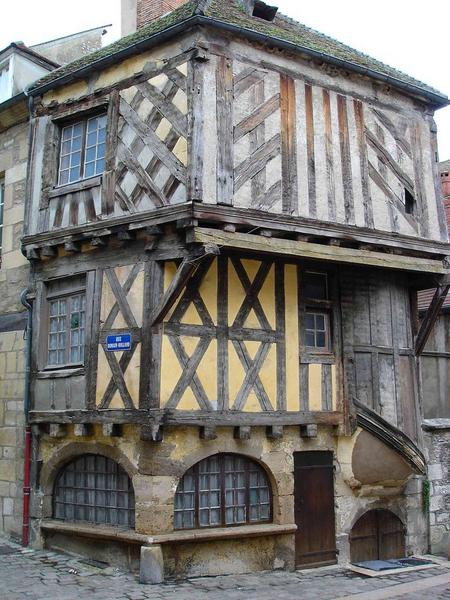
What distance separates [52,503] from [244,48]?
6414 mm

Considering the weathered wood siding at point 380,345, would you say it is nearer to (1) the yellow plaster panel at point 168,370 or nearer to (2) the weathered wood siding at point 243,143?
(2) the weathered wood siding at point 243,143

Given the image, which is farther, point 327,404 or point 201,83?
point 327,404

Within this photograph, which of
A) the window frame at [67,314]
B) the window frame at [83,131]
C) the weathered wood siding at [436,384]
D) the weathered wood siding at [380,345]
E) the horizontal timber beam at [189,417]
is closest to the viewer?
the horizontal timber beam at [189,417]

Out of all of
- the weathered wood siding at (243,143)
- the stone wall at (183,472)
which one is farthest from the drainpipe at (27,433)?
the weathered wood siding at (243,143)

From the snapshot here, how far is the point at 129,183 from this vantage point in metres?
8.49

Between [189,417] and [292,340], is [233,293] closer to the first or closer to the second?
[292,340]

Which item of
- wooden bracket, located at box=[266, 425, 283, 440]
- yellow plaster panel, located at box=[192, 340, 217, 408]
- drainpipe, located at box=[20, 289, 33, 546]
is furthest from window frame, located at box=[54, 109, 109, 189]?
wooden bracket, located at box=[266, 425, 283, 440]

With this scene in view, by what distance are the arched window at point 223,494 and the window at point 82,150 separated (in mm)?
4101

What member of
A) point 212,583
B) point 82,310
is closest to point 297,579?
point 212,583

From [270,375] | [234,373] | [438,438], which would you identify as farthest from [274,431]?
[438,438]

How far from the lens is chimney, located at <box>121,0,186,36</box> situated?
1062 cm

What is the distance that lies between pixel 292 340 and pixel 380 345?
161 centimetres

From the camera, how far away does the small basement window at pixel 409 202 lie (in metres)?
9.75

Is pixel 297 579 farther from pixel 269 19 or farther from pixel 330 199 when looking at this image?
pixel 269 19
